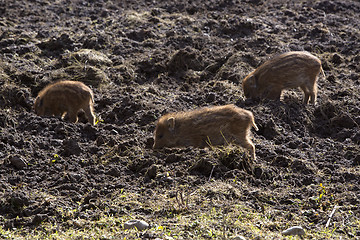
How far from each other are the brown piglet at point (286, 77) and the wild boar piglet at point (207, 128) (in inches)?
81.4

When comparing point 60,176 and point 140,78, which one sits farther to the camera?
point 140,78

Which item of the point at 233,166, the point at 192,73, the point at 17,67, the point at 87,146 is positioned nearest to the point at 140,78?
the point at 192,73

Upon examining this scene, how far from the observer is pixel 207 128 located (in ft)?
22.7

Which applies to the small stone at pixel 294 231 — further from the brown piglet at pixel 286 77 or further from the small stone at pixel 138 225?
the brown piglet at pixel 286 77

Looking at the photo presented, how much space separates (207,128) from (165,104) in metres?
1.79

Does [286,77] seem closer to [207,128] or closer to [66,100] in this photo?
[207,128]

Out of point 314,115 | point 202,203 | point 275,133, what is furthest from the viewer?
point 314,115

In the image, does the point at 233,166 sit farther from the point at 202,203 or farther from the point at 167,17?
the point at 167,17

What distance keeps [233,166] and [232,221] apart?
55.8 inches

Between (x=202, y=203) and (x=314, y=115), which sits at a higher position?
(x=202, y=203)

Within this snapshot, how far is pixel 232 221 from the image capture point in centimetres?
493

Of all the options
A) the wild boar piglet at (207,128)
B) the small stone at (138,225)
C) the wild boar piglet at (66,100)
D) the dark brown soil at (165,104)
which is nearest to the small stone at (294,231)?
the dark brown soil at (165,104)

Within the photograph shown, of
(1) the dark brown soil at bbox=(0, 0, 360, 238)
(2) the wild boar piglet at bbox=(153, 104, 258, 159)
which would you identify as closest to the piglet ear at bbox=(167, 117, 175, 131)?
A: (2) the wild boar piglet at bbox=(153, 104, 258, 159)

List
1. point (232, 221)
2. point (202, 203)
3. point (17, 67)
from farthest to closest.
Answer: point (17, 67) → point (202, 203) → point (232, 221)
